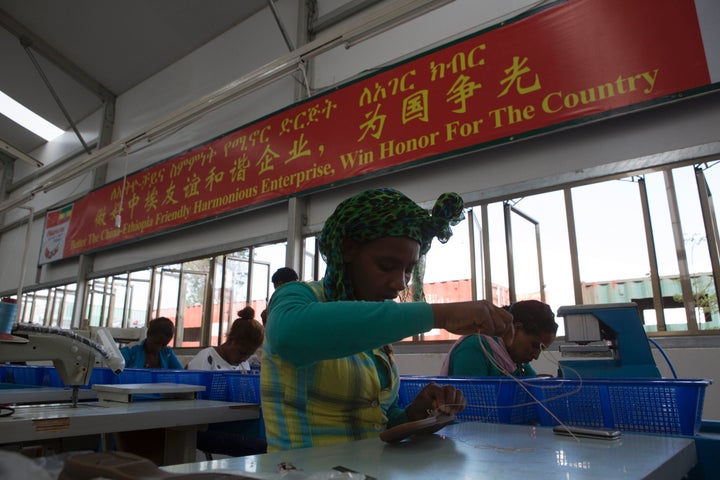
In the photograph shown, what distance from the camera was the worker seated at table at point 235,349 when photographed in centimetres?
283

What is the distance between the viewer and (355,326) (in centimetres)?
71

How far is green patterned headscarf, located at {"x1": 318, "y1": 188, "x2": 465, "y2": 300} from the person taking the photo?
35.6 inches

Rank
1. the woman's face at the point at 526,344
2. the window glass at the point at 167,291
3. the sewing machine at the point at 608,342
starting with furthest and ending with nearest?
the window glass at the point at 167,291 → the woman's face at the point at 526,344 → the sewing machine at the point at 608,342

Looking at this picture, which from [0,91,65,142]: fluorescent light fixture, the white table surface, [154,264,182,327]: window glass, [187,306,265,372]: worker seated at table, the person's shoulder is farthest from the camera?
[0,91,65,142]: fluorescent light fixture

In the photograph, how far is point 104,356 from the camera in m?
1.80

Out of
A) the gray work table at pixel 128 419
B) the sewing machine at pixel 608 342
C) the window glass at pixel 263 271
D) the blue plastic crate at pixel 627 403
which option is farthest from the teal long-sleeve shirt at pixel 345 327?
the window glass at pixel 263 271

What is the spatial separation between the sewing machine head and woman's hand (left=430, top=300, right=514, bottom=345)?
4.98 ft

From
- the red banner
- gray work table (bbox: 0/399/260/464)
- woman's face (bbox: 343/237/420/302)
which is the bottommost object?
gray work table (bbox: 0/399/260/464)

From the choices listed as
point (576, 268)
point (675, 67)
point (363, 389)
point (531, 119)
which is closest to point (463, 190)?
point (531, 119)

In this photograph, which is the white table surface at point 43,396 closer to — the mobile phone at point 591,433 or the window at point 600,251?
the window at point 600,251

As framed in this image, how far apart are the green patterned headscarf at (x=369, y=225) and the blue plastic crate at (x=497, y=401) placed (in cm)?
39

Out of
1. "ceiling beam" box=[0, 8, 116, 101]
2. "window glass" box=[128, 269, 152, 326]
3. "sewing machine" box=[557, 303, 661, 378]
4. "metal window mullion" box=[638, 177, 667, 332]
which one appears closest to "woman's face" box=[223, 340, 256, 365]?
"sewing machine" box=[557, 303, 661, 378]

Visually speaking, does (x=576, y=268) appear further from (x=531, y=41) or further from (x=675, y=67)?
(x=531, y=41)

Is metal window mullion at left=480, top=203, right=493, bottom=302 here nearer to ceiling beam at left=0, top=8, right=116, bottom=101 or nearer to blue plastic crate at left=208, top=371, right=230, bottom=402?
blue plastic crate at left=208, top=371, right=230, bottom=402
